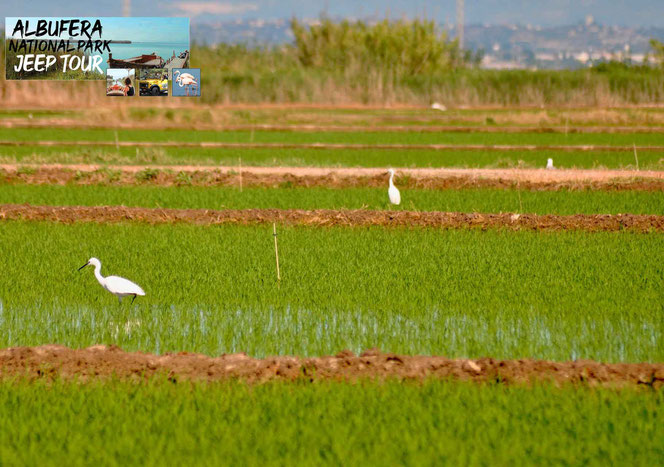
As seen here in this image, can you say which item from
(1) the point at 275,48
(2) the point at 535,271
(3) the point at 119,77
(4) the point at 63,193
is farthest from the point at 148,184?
(1) the point at 275,48

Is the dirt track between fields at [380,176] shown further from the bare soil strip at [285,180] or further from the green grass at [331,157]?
the green grass at [331,157]

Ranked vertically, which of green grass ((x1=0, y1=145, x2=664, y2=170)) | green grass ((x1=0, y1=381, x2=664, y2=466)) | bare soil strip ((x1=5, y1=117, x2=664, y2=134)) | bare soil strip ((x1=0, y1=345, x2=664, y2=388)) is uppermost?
bare soil strip ((x1=5, y1=117, x2=664, y2=134))

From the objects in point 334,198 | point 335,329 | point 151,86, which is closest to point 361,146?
point 151,86

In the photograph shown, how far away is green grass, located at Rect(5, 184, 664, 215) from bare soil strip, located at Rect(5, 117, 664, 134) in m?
14.4

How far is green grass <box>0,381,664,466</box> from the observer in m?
4.61

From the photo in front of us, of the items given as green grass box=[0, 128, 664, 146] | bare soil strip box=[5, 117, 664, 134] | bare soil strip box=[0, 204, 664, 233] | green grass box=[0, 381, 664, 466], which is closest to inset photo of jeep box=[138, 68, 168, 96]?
green grass box=[0, 128, 664, 146]

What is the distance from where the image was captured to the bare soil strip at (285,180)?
17656mm

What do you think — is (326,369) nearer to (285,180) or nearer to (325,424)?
(325,424)

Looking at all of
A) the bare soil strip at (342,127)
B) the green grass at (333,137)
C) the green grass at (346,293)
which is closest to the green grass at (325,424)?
the green grass at (346,293)

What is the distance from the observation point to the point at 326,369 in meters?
5.90

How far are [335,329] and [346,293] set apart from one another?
1210 mm

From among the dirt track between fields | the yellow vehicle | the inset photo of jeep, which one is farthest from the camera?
the yellow vehicle

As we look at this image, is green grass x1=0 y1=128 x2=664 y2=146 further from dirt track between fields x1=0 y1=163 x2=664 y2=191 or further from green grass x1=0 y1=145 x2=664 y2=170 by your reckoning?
dirt track between fields x1=0 y1=163 x2=664 y2=191

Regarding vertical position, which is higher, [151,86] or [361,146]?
[151,86]
